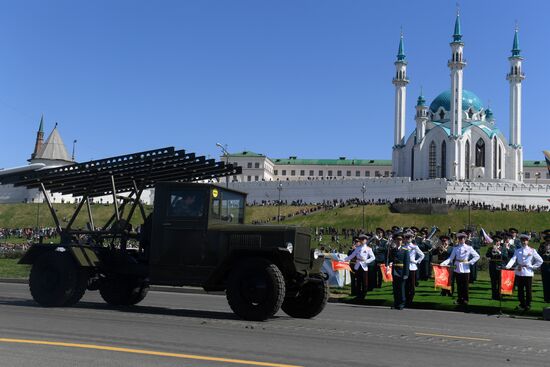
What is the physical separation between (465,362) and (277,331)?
11.0ft

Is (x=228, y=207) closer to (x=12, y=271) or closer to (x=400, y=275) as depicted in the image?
(x=400, y=275)

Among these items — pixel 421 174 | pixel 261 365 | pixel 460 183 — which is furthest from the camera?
pixel 421 174

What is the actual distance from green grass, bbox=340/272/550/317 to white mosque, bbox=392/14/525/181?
9815cm

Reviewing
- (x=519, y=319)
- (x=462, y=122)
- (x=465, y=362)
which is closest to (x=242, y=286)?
(x=465, y=362)

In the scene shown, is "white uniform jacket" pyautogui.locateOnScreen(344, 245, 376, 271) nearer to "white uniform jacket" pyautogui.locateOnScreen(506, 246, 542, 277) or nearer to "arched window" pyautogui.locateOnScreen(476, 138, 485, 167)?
"white uniform jacket" pyautogui.locateOnScreen(506, 246, 542, 277)

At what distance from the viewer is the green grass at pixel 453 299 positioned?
16.2 m

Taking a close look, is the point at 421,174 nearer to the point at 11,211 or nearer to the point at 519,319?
the point at 11,211

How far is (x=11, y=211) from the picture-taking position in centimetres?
11444

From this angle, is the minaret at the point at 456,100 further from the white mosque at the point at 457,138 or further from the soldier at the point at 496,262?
the soldier at the point at 496,262

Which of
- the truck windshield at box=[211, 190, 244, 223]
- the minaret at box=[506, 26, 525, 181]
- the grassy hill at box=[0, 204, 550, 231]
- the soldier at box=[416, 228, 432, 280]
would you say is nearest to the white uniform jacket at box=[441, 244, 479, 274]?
the soldier at box=[416, 228, 432, 280]

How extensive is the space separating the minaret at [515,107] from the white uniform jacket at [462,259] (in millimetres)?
111668

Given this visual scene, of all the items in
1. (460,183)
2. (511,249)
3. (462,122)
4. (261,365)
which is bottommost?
(261,365)

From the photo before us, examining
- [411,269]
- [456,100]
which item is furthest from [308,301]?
[456,100]

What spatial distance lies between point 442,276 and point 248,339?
10089 millimetres
